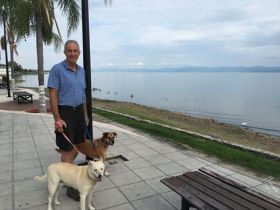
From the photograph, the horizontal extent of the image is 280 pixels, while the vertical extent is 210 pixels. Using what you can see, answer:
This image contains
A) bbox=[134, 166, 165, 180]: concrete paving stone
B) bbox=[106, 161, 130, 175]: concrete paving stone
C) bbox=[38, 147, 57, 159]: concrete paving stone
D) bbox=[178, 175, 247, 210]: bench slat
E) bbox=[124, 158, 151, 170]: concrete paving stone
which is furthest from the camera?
bbox=[38, 147, 57, 159]: concrete paving stone

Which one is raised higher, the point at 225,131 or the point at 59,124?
the point at 59,124

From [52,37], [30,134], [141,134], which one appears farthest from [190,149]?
[52,37]

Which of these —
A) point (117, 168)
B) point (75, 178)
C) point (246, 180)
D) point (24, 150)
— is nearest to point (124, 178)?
point (117, 168)

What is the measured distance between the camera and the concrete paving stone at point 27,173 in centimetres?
604

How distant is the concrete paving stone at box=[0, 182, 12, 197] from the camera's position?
208 inches

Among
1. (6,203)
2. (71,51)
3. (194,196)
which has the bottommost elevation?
(6,203)

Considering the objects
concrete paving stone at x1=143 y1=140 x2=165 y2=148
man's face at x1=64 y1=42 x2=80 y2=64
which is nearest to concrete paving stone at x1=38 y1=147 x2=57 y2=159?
concrete paving stone at x1=143 y1=140 x2=165 y2=148

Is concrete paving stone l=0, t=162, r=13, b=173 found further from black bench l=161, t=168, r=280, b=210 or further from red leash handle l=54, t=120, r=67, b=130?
black bench l=161, t=168, r=280, b=210

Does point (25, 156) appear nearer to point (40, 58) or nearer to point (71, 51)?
point (71, 51)

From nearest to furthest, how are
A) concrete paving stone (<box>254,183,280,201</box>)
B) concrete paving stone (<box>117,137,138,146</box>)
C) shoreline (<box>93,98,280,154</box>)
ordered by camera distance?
concrete paving stone (<box>254,183,280,201</box>) < concrete paving stone (<box>117,137,138,146</box>) < shoreline (<box>93,98,280,154</box>)

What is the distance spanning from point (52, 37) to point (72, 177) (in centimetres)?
1718

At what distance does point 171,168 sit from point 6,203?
3.12 metres

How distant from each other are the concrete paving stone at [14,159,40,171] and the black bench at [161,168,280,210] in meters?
3.60

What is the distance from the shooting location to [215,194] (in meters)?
3.81
